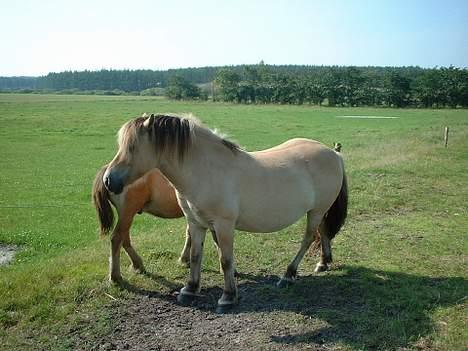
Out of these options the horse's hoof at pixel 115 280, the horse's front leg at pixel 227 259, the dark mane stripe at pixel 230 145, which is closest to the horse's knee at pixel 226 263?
the horse's front leg at pixel 227 259

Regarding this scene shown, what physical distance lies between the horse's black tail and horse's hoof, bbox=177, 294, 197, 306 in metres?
2.22

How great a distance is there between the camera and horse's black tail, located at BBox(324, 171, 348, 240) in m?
6.40

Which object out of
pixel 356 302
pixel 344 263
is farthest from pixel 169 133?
pixel 344 263

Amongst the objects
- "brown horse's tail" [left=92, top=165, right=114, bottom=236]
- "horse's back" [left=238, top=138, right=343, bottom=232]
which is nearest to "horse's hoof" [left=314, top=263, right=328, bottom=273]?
"horse's back" [left=238, top=138, right=343, bottom=232]

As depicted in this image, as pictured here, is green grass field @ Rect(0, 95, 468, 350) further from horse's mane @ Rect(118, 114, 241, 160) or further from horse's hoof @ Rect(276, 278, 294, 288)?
horse's mane @ Rect(118, 114, 241, 160)

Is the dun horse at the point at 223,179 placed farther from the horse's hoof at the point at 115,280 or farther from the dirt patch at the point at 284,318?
the horse's hoof at the point at 115,280

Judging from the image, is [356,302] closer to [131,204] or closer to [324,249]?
[324,249]

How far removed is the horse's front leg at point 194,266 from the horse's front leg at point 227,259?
1.22ft

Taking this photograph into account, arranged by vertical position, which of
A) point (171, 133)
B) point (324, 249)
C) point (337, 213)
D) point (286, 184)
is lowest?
point (324, 249)

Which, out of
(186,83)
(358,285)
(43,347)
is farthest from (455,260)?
(186,83)

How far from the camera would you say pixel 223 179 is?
500 cm

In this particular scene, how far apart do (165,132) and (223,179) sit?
806mm

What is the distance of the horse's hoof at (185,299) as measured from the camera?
5297 millimetres

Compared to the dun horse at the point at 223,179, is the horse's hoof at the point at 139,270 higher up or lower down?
lower down
